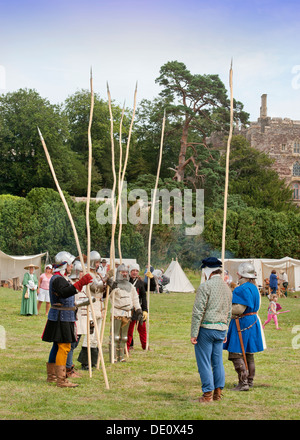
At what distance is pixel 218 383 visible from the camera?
23.6 ft

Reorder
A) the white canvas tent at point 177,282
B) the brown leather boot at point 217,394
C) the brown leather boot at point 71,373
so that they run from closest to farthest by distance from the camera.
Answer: the brown leather boot at point 217,394 → the brown leather boot at point 71,373 → the white canvas tent at point 177,282

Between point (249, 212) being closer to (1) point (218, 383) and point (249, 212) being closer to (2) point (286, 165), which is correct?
(2) point (286, 165)

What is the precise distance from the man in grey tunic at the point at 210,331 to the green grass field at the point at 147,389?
0.75 ft

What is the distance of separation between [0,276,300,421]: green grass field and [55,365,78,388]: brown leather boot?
96 millimetres

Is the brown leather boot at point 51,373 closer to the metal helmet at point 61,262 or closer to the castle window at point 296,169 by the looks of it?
the metal helmet at point 61,262

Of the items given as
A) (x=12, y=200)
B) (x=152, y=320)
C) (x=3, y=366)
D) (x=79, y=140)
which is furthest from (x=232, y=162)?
(x=3, y=366)

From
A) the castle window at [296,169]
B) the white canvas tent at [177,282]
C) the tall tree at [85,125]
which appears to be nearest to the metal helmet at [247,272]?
the white canvas tent at [177,282]

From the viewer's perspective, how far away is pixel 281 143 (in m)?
65.9

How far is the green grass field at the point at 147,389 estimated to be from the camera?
21.7ft

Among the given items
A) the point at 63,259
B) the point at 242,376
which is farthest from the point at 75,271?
the point at 242,376

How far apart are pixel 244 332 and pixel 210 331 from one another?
3.52 feet

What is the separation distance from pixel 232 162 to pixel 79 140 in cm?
1535

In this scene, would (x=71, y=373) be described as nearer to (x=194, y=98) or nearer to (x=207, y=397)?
(x=207, y=397)
